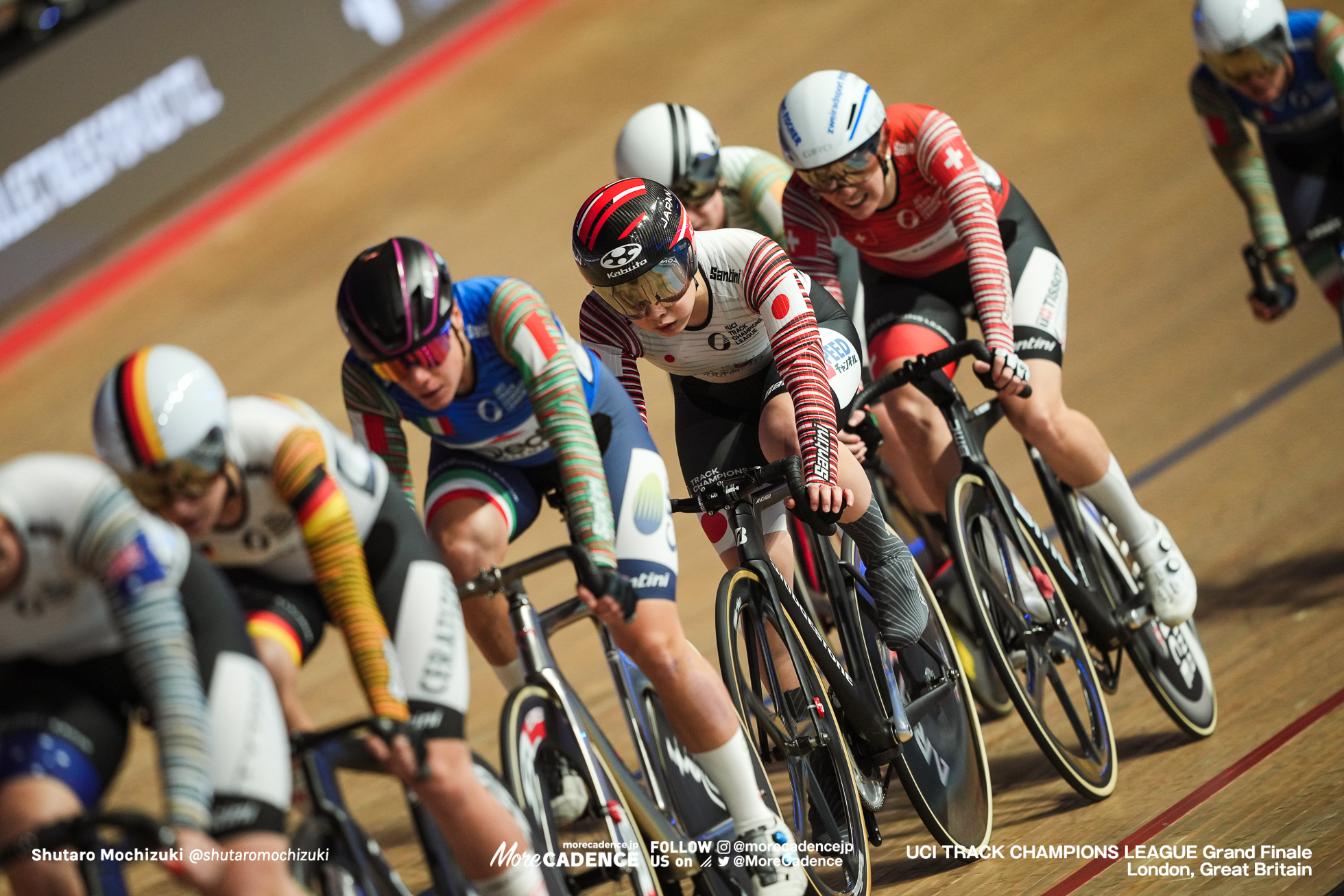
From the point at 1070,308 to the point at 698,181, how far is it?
4.79 meters

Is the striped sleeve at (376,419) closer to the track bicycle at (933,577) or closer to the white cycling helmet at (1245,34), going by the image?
the track bicycle at (933,577)

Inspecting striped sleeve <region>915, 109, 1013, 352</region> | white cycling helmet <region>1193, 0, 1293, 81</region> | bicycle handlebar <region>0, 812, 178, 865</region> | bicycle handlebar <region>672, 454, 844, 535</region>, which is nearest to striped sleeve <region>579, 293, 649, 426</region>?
bicycle handlebar <region>672, 454, 844, 535</region>

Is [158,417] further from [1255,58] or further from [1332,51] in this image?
[1332,51]

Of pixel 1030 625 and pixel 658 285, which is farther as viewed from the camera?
pixel 1030 625

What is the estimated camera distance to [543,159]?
10.9 m

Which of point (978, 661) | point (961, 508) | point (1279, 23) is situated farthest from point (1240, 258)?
point (961, 508)

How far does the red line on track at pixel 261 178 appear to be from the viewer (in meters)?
9.82

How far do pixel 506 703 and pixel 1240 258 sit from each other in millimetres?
7434

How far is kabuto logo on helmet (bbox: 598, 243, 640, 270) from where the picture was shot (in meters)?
3.03

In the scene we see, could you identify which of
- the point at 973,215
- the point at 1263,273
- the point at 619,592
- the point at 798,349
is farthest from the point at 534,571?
the point at 1263,273

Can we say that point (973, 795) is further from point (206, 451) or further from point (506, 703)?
point (206, 451)

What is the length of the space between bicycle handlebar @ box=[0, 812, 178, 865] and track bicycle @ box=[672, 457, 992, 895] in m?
1.37

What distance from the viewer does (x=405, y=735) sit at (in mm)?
2447

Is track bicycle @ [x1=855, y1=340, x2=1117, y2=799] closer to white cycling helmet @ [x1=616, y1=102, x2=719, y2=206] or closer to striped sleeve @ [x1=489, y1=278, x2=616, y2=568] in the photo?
striped sleeve @ [x1=489, y1=278, x2=616, y2=568]
